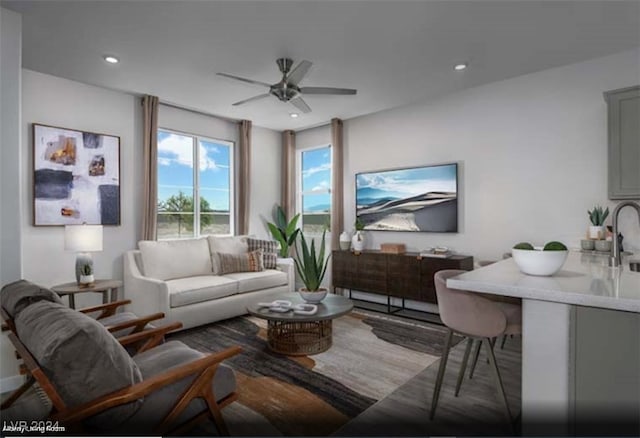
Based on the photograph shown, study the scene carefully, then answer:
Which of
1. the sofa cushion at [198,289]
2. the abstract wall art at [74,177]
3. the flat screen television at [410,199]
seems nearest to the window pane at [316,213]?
the flat screen television at [410,199]

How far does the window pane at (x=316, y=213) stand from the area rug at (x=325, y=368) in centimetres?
204

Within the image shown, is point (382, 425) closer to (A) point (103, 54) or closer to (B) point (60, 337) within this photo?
(B) point (60, 337)

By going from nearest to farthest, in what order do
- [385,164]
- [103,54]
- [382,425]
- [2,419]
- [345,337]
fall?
[2,419] → [382,425] → [103,54] → [345,337] → [385,164]

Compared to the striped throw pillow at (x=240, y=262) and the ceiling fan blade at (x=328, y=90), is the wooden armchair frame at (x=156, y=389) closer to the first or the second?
the ceiling fan blade at (x=328, y=90)

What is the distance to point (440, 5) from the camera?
2346mm

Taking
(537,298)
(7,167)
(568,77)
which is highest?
(568,77)

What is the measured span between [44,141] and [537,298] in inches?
175

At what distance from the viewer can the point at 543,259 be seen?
59.6 inches

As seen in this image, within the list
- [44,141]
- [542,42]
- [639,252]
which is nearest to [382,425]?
[639,252]

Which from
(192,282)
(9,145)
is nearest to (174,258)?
(192,282)

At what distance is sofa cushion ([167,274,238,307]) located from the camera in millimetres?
3432

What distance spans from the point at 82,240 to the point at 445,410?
136 inches

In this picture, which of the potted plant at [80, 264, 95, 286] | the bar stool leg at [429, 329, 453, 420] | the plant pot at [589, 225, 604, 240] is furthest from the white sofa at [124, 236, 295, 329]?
the plant pot at [589, 225, 604, 240]

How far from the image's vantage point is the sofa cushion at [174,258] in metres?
3.88
